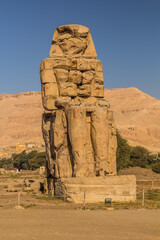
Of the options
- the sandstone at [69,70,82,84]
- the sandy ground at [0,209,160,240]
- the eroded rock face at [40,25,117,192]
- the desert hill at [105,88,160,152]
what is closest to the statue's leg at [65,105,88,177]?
the eroded rock face at [40,25,117,192]

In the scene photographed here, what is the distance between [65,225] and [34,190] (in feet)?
23.0

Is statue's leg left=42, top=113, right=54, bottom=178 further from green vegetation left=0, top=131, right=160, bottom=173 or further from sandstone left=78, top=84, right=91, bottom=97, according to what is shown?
green vegetation left=0, top=131, right=160, bottom=173

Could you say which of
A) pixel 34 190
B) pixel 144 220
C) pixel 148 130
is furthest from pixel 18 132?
pixel 144 220

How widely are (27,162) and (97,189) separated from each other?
107 ft

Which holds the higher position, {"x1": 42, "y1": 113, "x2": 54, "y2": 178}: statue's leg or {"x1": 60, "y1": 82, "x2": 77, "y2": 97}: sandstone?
{"x1": 60, "y1": 82, "x2": 77, "y2": 97}: sandstone

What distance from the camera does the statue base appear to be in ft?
31.4

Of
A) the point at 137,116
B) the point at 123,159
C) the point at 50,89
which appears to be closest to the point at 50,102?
the point at 50,89

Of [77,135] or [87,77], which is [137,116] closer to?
[87,77]

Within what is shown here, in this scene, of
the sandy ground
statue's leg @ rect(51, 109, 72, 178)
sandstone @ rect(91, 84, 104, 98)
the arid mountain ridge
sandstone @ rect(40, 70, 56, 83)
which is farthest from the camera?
the arid mountain ridge

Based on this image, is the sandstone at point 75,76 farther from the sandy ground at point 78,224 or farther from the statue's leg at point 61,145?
the sandy ground at point 78,224

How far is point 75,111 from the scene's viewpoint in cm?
1045

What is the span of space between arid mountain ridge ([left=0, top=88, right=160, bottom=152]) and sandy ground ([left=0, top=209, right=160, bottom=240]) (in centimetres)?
6233

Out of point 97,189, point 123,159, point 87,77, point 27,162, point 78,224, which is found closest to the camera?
point 78,224

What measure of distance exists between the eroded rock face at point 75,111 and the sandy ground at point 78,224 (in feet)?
7.78
